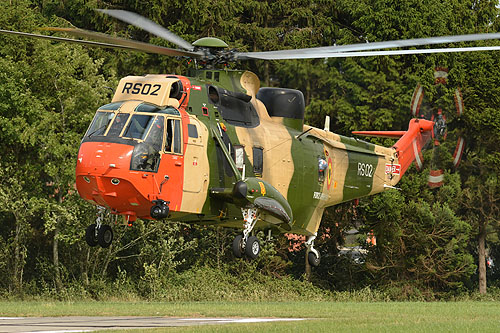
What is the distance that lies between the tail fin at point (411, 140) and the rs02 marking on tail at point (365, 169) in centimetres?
217

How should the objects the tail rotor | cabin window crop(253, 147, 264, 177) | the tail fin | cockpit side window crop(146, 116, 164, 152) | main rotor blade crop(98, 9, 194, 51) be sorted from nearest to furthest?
cockpit side window crop(146, 116, 164, 152) < main rotor blade crop(98, 9, 194, 51) < cabin window crop(253, 147, 264, 177) < the tail rotor < the tail fin

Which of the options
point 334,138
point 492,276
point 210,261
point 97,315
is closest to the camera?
point 97,315

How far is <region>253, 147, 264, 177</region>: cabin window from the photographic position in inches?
824

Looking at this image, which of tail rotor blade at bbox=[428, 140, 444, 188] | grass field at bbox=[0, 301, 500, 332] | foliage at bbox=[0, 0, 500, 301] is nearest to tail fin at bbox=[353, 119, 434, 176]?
tail rotor blade at bbox=[428, 140, 444, 188]

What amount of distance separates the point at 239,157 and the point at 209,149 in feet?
3.72

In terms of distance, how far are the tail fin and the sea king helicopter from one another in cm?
474

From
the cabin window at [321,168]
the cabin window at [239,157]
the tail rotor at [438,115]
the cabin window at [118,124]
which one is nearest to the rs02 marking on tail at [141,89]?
the cabin window at [118,124]

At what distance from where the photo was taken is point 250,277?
37.8m

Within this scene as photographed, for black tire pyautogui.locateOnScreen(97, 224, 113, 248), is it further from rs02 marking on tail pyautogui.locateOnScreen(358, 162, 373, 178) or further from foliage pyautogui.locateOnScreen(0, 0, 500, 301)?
foliage pyautogui.locateOnScreen(0, 0, 500, 301)

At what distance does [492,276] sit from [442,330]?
29581 mm

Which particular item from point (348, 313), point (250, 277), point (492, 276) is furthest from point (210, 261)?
point (492, 276)

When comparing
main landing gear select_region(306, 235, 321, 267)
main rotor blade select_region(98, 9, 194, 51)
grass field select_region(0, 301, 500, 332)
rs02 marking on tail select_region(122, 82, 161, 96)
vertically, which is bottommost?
grass field select_region(0, 301, 500, 332)

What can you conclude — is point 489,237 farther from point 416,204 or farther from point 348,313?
point 348,313

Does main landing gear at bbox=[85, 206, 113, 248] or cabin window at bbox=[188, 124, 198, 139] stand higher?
cabin window at bbox=[188, 124, 198, 139]
